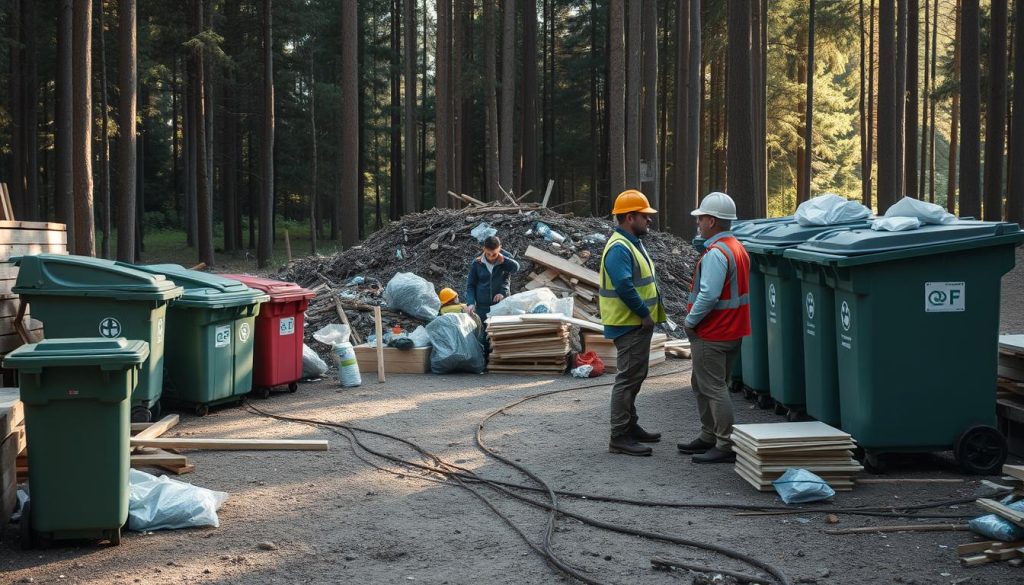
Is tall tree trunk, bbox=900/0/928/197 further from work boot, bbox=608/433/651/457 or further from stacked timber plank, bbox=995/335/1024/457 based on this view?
work boot, bbox=608/433/651/457

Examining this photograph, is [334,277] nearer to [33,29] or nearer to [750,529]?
[750,529]

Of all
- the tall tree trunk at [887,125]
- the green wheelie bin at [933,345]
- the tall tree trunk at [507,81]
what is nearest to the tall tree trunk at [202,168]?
the tall tree trunk at [507,81]

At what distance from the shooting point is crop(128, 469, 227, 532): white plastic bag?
20.4 ft

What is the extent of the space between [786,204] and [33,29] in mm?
32099

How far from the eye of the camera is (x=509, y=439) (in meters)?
9.23

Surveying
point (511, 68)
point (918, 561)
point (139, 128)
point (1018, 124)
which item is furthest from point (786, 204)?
point (918, 561)

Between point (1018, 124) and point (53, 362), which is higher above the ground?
point (1018, 124)

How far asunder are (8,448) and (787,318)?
649cm

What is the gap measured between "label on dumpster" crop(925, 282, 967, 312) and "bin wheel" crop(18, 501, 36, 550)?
6.24 m

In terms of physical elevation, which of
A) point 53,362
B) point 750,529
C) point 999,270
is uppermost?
point 999,270

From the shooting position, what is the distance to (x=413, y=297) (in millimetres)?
15875

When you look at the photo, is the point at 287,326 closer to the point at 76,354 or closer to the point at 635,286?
the point at 635,286

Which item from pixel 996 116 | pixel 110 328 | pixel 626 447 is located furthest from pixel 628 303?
pixel 996 116

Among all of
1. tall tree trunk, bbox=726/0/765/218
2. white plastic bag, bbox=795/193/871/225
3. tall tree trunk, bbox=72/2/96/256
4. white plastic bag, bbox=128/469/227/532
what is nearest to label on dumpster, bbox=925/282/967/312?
white plastic bag, bbox=795/193/871/225
